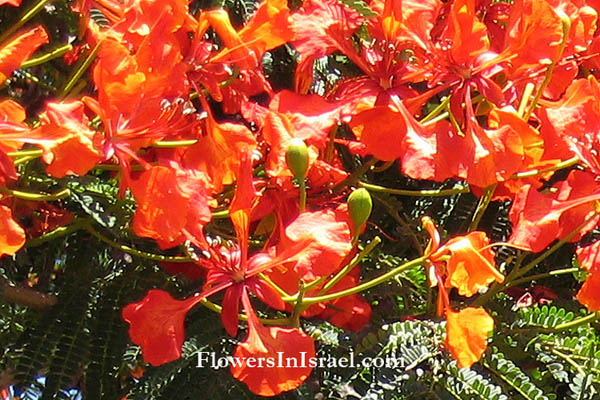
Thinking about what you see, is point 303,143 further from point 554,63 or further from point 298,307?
point 554,63

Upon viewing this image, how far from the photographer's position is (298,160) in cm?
116

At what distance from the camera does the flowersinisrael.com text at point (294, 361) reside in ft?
3.74

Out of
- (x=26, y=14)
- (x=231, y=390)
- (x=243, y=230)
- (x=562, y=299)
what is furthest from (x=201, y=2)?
(x=562, y=299)

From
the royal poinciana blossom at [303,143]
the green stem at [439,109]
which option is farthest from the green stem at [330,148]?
the green stem at [439,109]

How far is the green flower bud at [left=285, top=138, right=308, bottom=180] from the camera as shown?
1160 mm

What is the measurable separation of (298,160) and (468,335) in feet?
0.77

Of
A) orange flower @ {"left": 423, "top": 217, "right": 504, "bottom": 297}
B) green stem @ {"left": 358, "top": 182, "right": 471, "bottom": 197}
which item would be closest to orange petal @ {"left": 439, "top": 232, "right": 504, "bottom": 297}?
orange flower @ {"left": 423, "top": 217, "right": 504, "bottom": 297}

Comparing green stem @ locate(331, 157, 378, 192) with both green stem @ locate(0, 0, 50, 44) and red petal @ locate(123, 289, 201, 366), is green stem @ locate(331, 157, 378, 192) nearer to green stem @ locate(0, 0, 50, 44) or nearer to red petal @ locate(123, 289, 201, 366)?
red petal @ locate(123, 289, 201, 366)

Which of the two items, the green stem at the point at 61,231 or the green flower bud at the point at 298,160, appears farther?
the green stem at the point at 61,231

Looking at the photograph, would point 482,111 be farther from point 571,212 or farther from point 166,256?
point 166,256

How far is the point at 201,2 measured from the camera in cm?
144

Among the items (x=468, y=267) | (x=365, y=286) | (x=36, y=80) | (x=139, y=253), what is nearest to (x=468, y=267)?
(x=468, y=267)

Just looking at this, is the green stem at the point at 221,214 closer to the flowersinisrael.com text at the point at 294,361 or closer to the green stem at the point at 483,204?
the flowersinisrael.com text at the point at 294,361

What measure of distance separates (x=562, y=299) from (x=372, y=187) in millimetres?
305
